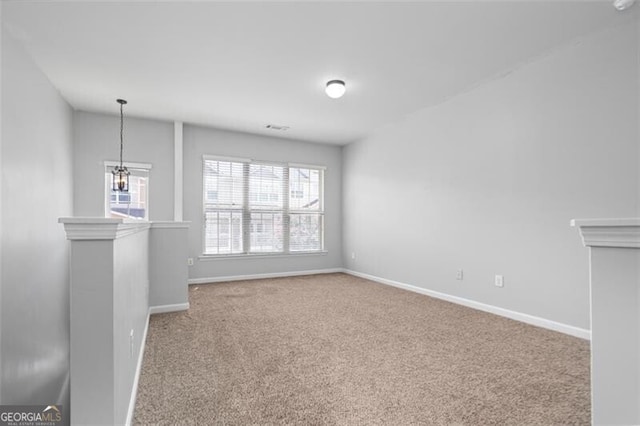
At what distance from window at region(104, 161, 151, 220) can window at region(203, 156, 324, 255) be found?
2.90ft

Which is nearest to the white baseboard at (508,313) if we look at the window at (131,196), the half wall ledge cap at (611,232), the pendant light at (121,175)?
the half wall ledge cap at (611,232)

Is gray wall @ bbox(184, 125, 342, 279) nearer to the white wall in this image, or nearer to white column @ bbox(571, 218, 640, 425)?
the white wall

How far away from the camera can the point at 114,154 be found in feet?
15.5

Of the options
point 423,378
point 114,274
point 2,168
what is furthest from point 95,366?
point 2,168

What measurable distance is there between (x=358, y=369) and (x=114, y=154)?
4618mm

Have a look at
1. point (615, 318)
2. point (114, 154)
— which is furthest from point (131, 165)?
point (615, 318)

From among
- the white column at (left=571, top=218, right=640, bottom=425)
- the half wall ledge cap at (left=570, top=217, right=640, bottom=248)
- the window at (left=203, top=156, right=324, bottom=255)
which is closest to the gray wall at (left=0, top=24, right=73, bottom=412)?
the window at (left=203, top=156, right=324, bottom=255)

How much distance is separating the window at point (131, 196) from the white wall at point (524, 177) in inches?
154

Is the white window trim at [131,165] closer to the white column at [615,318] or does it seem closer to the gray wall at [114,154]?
the gray wall at [114,154]

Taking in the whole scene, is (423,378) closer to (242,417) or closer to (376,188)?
(242,417)

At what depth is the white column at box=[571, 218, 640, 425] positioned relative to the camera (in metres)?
0.97

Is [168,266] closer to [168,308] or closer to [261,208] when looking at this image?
[168,308]

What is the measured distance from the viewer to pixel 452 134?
4.07m

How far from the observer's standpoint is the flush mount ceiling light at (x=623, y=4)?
2250 millimetres
